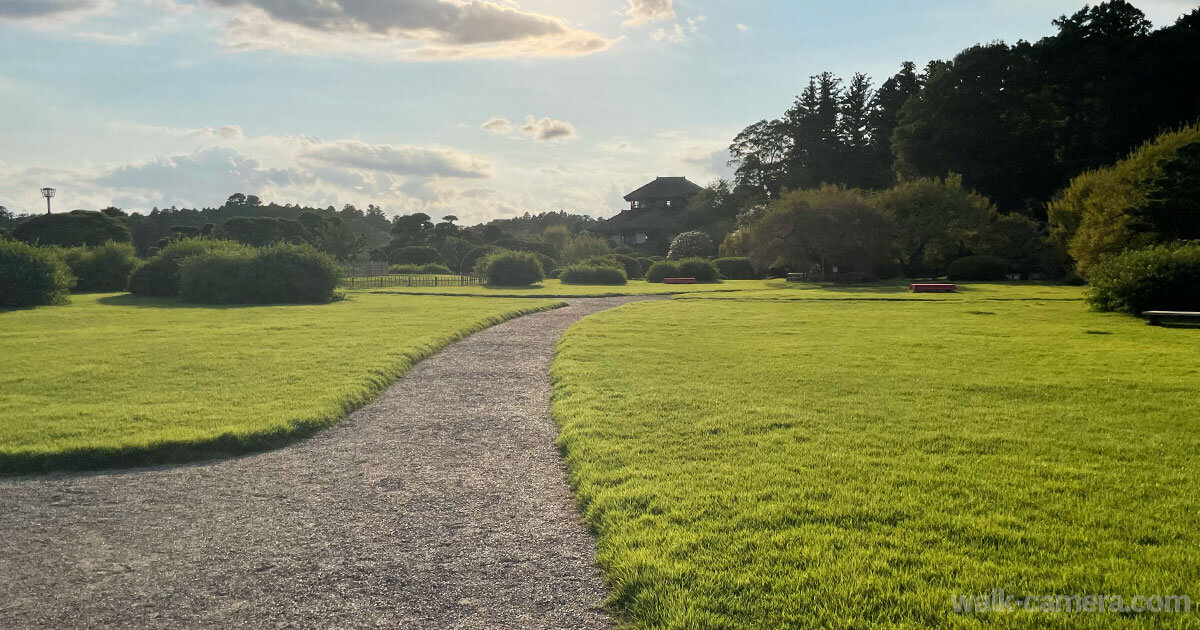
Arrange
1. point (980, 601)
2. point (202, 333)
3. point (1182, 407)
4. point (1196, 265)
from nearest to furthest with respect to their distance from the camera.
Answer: point (980, 601)
point (1182, 407)
point (202, 333)
point (1196, 265)

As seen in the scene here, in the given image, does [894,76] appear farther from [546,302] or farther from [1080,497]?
[1080,497]

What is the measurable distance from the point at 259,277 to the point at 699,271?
27319mm

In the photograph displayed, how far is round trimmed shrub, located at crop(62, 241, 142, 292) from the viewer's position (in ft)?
111

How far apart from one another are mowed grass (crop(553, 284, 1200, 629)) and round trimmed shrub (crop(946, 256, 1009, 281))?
30275 millimetres

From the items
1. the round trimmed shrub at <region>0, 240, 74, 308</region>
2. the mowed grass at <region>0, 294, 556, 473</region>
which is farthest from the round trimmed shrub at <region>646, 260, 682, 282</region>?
the round trimmed shrub at <region>0, 240, 74, 308</region>

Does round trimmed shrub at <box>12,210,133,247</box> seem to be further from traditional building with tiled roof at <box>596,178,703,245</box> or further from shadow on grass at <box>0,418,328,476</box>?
shadow on grass at <box>0,418,328,476</box>

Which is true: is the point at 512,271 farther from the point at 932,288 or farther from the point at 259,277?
the point at 932,288

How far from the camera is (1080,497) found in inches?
220

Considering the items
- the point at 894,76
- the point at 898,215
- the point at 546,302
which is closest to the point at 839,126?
the point at 894,76

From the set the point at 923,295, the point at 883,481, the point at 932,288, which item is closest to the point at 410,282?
the point at 923,295

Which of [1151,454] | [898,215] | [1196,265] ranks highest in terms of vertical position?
[898,215]

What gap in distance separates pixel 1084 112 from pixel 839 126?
76.8 ft

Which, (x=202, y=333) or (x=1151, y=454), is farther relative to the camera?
(x=202, y=333)

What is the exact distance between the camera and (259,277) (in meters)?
28.5
